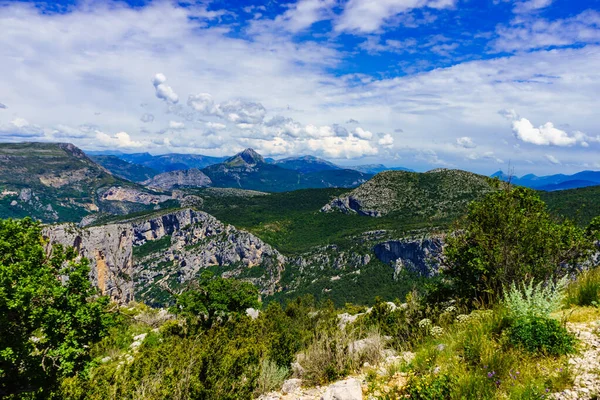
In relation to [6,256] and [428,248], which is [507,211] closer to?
[6,256]

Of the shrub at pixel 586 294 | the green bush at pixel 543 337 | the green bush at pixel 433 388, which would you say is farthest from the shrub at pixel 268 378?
the shrub at pixel 586 294

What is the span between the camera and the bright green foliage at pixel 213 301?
3055 cm

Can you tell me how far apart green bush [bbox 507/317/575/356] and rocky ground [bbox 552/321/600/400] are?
0.23 metres

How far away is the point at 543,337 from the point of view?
6094 millimetres

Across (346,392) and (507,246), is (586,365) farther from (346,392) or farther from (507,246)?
(507,246)

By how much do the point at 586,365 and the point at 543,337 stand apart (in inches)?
27.7

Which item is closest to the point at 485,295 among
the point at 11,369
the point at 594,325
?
the point at 594,325

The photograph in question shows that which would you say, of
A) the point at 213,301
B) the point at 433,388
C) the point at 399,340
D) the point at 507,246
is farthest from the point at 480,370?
the point at 213,301

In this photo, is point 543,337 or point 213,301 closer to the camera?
point 543,337

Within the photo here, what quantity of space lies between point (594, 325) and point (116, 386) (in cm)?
1148

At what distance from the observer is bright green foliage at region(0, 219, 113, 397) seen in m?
12.2

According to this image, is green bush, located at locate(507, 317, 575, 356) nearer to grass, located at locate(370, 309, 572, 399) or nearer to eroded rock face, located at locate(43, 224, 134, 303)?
grass, located at locate(370, 309, 572, 399)

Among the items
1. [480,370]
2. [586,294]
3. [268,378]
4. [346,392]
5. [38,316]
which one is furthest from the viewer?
[38,316]

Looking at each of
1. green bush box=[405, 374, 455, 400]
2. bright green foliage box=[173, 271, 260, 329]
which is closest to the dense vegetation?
green bush box=[405, 374, 455, 400]
